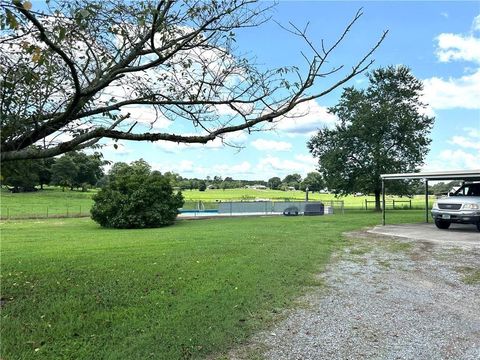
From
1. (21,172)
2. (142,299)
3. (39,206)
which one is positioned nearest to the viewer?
(21,172)

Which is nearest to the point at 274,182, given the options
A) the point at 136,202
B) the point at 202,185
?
the point at 202,185

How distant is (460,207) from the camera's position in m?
15.7

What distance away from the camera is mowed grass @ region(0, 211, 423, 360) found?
13.9 feet

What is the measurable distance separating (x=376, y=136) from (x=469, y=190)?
1757 centimetres

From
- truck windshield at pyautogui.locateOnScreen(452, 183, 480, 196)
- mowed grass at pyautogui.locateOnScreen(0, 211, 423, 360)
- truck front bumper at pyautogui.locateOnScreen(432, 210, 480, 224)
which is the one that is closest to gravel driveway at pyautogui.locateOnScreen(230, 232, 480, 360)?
mowed grass at pyautogui.locateOnScreen(0, 211, 423, 360)

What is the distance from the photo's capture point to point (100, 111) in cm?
534

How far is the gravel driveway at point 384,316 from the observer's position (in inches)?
169

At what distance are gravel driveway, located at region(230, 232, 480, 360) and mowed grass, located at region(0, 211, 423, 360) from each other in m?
0.39

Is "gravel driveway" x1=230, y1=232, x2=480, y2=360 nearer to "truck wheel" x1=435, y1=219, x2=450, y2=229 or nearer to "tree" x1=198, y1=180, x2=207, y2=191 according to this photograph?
"truck wheel" x1=435, y1=219, x2=450, y2=229

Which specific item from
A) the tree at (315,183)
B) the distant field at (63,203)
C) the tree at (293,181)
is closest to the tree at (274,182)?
the tree at (293,181)

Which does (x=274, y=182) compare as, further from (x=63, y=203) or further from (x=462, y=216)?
(x=462, y=216)

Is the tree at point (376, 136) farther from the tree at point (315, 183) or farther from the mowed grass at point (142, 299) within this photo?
the mowed grass at point (142, 299)

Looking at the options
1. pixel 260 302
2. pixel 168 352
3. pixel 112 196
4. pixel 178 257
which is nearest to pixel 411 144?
pixel 112 196

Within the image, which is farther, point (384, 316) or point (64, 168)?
point (64, 168)
